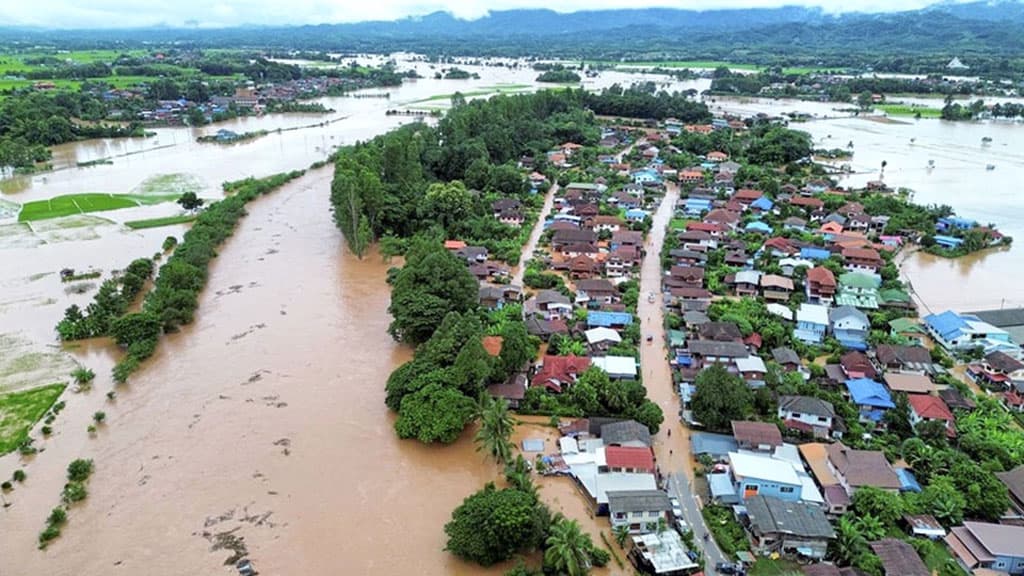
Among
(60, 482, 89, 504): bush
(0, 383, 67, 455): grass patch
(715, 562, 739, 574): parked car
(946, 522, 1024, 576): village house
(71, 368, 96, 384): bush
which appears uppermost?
(946, 522, 1024, 576): village house

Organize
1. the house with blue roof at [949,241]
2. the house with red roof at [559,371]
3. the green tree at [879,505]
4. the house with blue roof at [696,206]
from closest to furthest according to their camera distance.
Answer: the green tree at [879,505]
the house with red roof at [559,371]
the house with blue roof at [949,241]
the house with blue roof at [696,206]

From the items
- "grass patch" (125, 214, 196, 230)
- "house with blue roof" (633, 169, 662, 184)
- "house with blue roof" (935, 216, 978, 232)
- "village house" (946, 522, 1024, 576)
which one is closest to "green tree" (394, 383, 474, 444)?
"village house" (946, 522, 1024, 576)

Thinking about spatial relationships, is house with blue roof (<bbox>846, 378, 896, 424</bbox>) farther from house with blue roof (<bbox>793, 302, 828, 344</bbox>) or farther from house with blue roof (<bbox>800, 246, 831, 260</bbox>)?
house with blue roof (<bbox>800, 246, 831, 260</bbox>)

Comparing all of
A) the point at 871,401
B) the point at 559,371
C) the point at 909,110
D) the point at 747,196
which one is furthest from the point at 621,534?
the point at 909,110

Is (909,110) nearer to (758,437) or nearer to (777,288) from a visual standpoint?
(777,288)

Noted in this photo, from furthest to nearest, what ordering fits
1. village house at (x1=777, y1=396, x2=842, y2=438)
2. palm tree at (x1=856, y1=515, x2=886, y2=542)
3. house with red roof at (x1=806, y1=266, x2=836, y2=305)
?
house with red roof at (x1=806, y1=266, x2=836, y2=305)
village house at (x1=777, y1=396, x2=842, y2=438)
palm tree at (x1=856, y1=515, x2=886, y2=542)

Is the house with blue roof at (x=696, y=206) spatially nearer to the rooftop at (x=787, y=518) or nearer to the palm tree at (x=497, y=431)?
the palm tree at (x=497, y=431)

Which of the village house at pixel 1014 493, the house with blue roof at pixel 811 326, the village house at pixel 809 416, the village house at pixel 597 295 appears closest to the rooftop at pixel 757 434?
the village house at pixel 809 416
